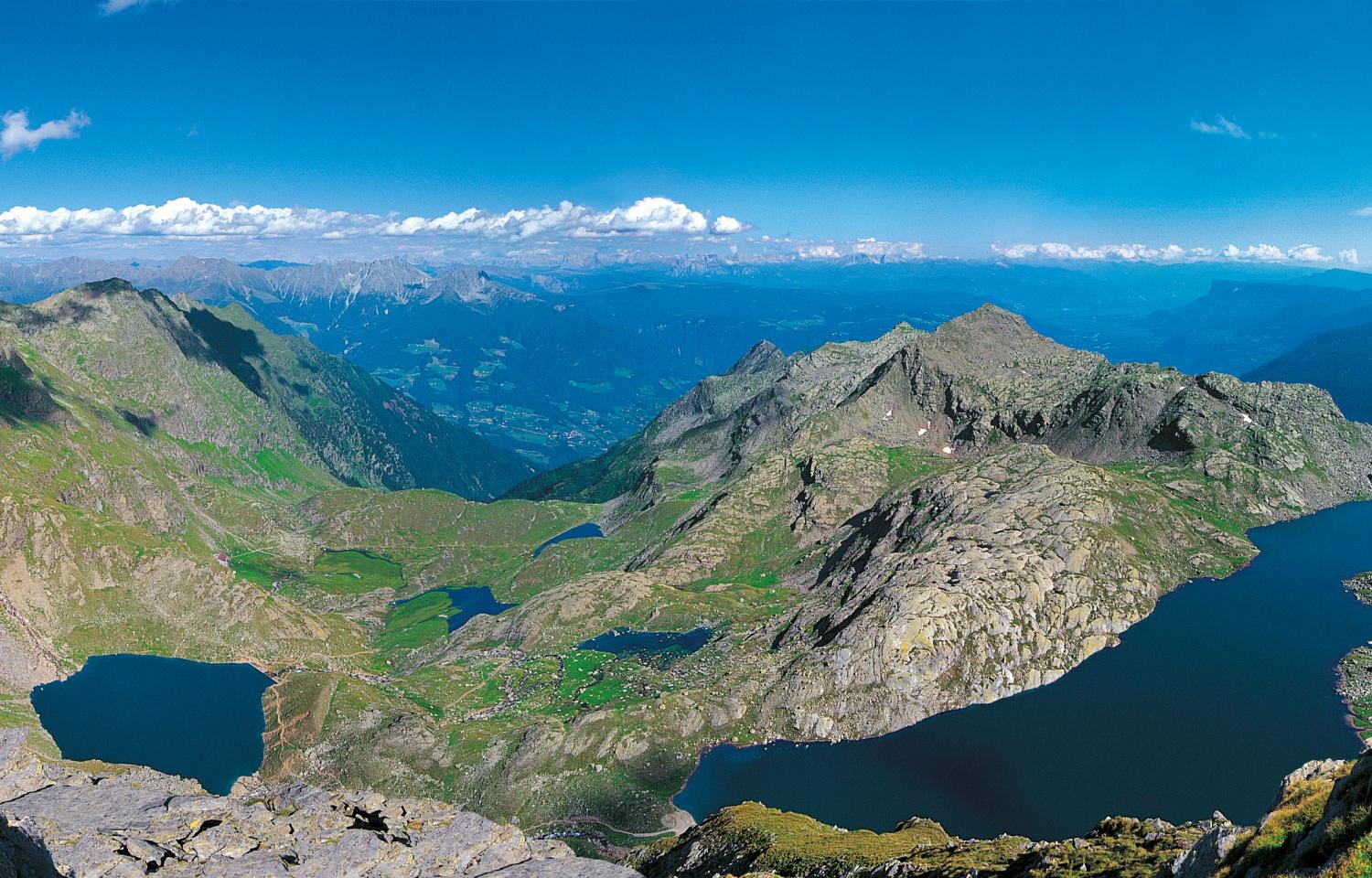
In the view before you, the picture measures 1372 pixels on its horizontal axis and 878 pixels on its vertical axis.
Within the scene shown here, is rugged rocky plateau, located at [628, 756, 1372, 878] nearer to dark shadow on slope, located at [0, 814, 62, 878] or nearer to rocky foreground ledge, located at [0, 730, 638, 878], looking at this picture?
rocky foreground ledge, located at [0, 730, 638, 878]

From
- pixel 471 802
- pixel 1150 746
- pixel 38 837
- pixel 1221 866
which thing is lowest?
pixel 471 802

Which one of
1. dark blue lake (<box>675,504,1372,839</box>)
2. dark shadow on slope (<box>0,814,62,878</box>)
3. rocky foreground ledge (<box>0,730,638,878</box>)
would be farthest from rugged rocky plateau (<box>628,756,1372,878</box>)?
dark shadow on slope (<box>0,814,62,878</box>)

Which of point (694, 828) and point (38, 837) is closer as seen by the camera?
point (38, 837)

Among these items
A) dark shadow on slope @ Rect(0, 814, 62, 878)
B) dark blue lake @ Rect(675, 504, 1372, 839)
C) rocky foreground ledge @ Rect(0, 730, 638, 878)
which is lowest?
dark blue lake @ Rect(675, 504, 1372, 839)

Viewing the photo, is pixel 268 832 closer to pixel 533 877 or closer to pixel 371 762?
pixel 533 877

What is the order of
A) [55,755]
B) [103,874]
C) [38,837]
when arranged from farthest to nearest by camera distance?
1. [55,755]
2. [103,874]
3. [38,837]

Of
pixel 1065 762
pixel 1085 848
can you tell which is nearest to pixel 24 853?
pixel 1085 848

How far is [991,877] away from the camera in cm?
6781

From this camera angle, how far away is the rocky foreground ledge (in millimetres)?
68062

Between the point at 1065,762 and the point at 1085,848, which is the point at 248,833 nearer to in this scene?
the point at 1085,848

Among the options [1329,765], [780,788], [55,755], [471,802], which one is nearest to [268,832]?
[1329,765]

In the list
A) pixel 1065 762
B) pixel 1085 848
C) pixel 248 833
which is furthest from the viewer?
pixel 1065 762

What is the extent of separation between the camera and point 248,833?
7700 cm

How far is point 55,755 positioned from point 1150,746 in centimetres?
27612
